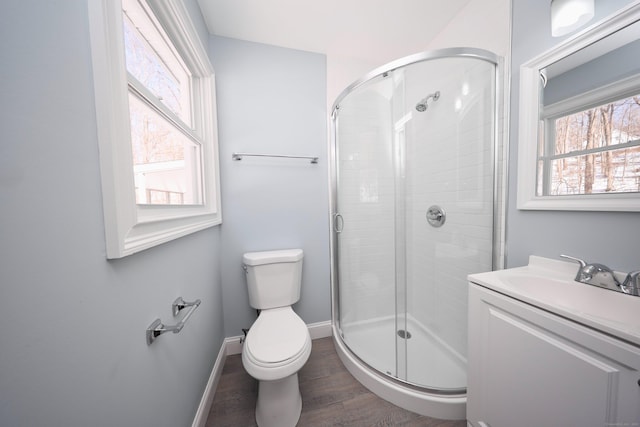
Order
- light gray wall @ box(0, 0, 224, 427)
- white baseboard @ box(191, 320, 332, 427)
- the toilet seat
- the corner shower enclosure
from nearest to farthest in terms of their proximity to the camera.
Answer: light gray wall @ box(0, 0, 224, 427), the toilet seat, white baseboard @ box(191, 320, 332, 427), the corner shower enclosure

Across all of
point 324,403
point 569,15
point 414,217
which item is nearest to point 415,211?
point 414,217

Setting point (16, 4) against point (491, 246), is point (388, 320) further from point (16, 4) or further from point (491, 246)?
point (16, 4)

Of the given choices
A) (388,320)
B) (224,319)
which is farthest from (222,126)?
(388,320)

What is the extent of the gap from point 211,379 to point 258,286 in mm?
598

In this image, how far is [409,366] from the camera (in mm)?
1329

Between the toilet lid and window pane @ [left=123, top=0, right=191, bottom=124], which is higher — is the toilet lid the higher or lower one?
the lower one

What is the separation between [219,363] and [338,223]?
1.35m

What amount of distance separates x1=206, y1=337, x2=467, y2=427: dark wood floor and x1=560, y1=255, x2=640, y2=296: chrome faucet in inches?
37.7

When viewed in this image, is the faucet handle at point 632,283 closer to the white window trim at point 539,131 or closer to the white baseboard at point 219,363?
the white window trim at point 539,131

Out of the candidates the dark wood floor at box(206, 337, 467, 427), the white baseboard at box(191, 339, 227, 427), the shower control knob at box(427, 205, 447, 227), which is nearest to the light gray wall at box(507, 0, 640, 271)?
the shower control knob at box(427, 205, 447, 227)

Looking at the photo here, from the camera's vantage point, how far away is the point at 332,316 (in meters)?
1.91

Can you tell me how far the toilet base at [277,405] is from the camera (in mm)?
1103

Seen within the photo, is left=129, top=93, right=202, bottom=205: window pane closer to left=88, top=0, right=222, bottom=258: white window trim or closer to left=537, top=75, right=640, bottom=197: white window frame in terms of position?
left=88, top=0, right=222, bottom=258: white window trim

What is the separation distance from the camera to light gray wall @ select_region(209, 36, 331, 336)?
1614mm
